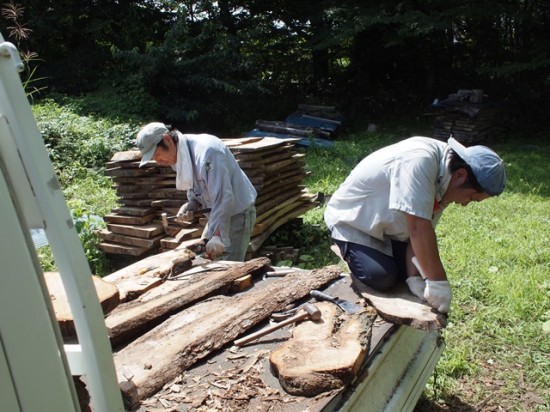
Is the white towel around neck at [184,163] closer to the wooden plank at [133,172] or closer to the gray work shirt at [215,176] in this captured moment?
the gray work shirt at [215,176]

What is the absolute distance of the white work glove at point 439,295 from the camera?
2564mm

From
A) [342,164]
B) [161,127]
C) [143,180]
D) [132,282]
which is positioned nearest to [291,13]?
[342,164]

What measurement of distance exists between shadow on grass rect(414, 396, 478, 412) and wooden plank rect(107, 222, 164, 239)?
10.6 feet

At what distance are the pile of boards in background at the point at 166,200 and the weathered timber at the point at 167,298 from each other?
1.89 m

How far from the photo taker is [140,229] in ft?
16.9

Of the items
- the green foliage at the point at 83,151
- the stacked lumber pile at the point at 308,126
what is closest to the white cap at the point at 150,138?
the green foliage at the point at 83,151

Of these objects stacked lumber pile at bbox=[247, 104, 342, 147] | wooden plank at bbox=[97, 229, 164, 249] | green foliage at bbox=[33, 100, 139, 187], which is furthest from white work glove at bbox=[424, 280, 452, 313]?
stacked lumber pile at bbox=[247, 104, 342, 147]

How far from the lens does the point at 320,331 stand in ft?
7.56

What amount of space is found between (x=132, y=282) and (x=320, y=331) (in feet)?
4.18

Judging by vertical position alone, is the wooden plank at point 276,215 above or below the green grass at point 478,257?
above

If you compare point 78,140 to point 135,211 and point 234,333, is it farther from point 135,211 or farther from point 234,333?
point 234,333

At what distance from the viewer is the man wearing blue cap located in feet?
8.38

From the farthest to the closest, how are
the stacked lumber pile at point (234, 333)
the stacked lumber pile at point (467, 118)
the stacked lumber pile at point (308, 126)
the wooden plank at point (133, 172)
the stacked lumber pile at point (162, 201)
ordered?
the stacked lumber pile at point (308, 126) → the stacked lumber pile at point (467, 118) → the wooden plank at point (133, 172) → the stacked lumber pile at point (162, 201) → the stacked lumber pile at point (234, 333)

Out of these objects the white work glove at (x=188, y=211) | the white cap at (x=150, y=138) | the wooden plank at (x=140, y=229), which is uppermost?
the white cap at (x=150, y=138)
